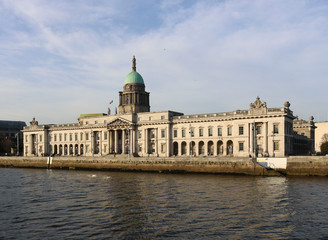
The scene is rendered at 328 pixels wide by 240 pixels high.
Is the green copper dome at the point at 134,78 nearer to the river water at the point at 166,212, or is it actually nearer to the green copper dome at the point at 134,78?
the green copper dome at the point at 134,78

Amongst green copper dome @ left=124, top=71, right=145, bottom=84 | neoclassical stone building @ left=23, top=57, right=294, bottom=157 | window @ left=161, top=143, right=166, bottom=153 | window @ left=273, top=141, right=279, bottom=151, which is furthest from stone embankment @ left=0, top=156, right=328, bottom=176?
green copper dome @ left=124, top=71, right=145, bottom=84

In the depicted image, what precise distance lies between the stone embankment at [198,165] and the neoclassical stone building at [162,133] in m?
10.5

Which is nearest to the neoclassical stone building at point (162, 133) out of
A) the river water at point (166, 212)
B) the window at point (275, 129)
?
the window at point (275, 129)

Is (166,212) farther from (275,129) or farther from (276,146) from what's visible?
(275,129)

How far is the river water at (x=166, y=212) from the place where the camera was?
2686 centimetres

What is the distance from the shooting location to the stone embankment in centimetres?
6384

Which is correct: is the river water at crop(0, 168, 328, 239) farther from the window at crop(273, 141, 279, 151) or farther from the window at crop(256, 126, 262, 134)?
the window at crop(256, 126, 262, 134)

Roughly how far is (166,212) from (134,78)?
88.6 metres

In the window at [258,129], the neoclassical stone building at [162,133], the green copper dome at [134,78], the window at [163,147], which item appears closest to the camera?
the neoclassical stone building at [162,133]

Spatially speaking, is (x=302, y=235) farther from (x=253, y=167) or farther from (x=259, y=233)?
(x=253, y=167)

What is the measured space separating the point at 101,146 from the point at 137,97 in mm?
18574

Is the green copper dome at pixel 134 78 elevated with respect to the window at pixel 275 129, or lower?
elevated

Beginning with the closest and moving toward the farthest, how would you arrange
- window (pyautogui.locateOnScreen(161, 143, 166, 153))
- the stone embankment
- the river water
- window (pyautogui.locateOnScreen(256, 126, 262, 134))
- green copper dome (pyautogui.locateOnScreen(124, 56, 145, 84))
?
the river water → the stone embankment → window (pyautogui.locateOnScreen(256, 126, 262, 134)) → window (pyautogui.locateOnScreen(161, 143, 166, 153)) → green copper dome (pyautogui.locateOnScreen(124, 56, 145, 84))

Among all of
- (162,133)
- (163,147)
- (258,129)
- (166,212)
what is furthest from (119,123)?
(166,212)
